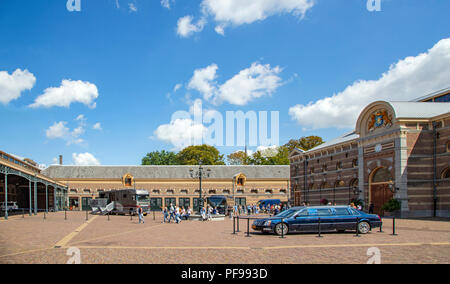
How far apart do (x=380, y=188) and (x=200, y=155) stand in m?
51.6

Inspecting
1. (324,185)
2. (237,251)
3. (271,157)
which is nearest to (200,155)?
(271,157)

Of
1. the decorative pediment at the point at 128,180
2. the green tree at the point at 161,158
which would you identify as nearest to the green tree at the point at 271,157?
the green tree at the point at 161,158

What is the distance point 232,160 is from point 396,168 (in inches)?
2536

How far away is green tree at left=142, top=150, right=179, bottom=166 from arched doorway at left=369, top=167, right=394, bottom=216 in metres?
63.2

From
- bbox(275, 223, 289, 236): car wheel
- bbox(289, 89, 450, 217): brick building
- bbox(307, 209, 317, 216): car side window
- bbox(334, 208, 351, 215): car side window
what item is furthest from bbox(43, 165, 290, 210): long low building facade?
bbox(275, 223, 289, 236): car wheel

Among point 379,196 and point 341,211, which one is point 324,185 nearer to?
point 379,196

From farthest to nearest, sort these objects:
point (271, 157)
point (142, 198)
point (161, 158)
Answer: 1. point (161, 158)
2. point (271, 157)
3. point (142, 198)

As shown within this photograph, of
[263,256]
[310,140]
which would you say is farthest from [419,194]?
[310,140]

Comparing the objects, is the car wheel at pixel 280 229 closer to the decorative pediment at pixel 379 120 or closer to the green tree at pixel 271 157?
the decorative pediment at pixel 379 120

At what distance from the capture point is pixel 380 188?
1369 inches

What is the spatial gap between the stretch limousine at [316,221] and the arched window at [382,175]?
1608 cm

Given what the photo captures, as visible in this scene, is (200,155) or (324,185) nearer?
(324,185)

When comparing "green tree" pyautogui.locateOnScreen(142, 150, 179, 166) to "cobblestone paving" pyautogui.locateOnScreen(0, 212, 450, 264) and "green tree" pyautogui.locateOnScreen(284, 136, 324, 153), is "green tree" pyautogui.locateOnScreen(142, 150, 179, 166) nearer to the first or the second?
"green tree" pyautogui.locateOnScreen(284, 136, 324, 153)
